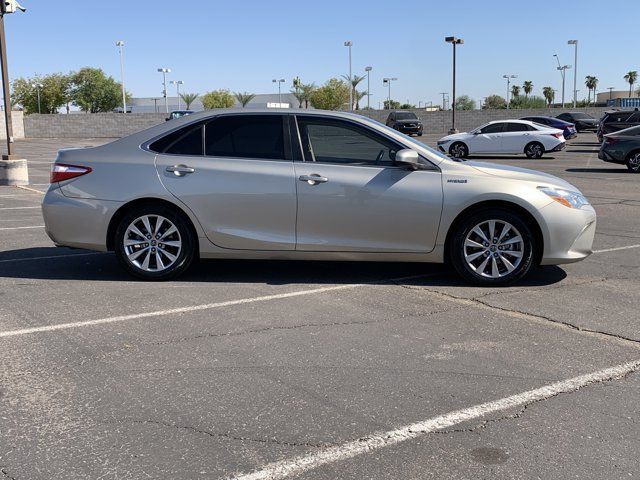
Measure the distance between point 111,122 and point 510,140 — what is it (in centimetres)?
4301

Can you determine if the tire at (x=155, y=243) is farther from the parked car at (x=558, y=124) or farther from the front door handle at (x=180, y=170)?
the parked car at (x=558, y=124)

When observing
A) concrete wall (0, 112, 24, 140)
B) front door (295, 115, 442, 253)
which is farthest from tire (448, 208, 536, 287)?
concrete wall (0, 112, 24, 140)

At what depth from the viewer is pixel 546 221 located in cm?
663

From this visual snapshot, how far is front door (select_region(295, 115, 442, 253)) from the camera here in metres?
6.67

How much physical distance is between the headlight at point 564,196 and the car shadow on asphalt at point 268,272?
0.82 metres

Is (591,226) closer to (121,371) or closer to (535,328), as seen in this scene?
(535,328)

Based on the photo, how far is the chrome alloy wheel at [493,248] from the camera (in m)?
6.71

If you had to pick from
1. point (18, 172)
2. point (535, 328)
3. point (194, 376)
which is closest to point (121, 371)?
point (194, 376)

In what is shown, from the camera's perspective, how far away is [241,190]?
676cm

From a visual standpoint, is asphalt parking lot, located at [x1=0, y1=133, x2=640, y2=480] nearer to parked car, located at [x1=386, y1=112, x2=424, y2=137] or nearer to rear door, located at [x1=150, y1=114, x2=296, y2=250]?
rear door, located at [x1=150, y1=114, x2=296, y2=250]

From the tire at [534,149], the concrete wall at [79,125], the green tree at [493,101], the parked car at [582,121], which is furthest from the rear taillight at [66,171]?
the green tree at [493,101]

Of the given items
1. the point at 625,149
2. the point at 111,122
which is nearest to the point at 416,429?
the point at 625,149

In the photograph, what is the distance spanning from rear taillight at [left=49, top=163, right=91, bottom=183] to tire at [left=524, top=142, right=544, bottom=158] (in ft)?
77.3

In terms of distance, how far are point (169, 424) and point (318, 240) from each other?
3270mm
